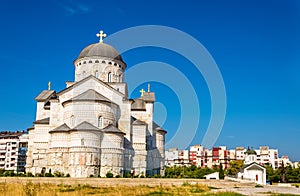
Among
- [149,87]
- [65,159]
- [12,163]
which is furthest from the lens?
[12,163]

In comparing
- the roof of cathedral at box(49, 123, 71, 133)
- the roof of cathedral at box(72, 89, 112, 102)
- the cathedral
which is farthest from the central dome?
the roof of cathedral at box(49, 123, 71, 133)

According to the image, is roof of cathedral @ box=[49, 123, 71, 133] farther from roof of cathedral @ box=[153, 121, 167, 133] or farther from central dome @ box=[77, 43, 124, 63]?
roof of cathedral @ box=[153, 121, 167, 133]

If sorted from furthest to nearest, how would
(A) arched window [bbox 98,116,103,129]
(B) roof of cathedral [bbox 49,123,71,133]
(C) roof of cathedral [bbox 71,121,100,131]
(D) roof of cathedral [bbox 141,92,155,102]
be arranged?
1. (D) roof of cathedral [bbox 141,92,155,102]
2. (A) arched window [bbox 98,116,103,129]
3. (B) roof of cathedral [bbox 49,123,71,133]
4. (C) roof of cathedral [bbox 71,121,100,131]

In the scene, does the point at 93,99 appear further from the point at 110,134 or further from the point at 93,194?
the point at 93,194

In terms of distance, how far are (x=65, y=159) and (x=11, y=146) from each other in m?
52.5

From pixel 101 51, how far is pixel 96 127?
11.2 meters

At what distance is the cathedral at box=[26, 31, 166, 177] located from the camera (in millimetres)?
30672

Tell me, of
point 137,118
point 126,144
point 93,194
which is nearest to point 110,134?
point 126,144

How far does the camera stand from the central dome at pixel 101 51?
128 feet

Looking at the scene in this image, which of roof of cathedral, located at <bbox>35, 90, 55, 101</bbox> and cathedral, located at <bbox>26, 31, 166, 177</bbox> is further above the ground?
roof of cathedral, located at <bbox>35, 90, 55, 101</bbox>

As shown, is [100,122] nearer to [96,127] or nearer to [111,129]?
[96,127]

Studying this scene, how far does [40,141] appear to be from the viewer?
1421 inches

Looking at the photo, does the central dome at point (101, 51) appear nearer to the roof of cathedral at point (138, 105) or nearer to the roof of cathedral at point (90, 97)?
the roof of cathedral at point (138, 105)

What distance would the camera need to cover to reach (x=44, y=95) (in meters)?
39.9
